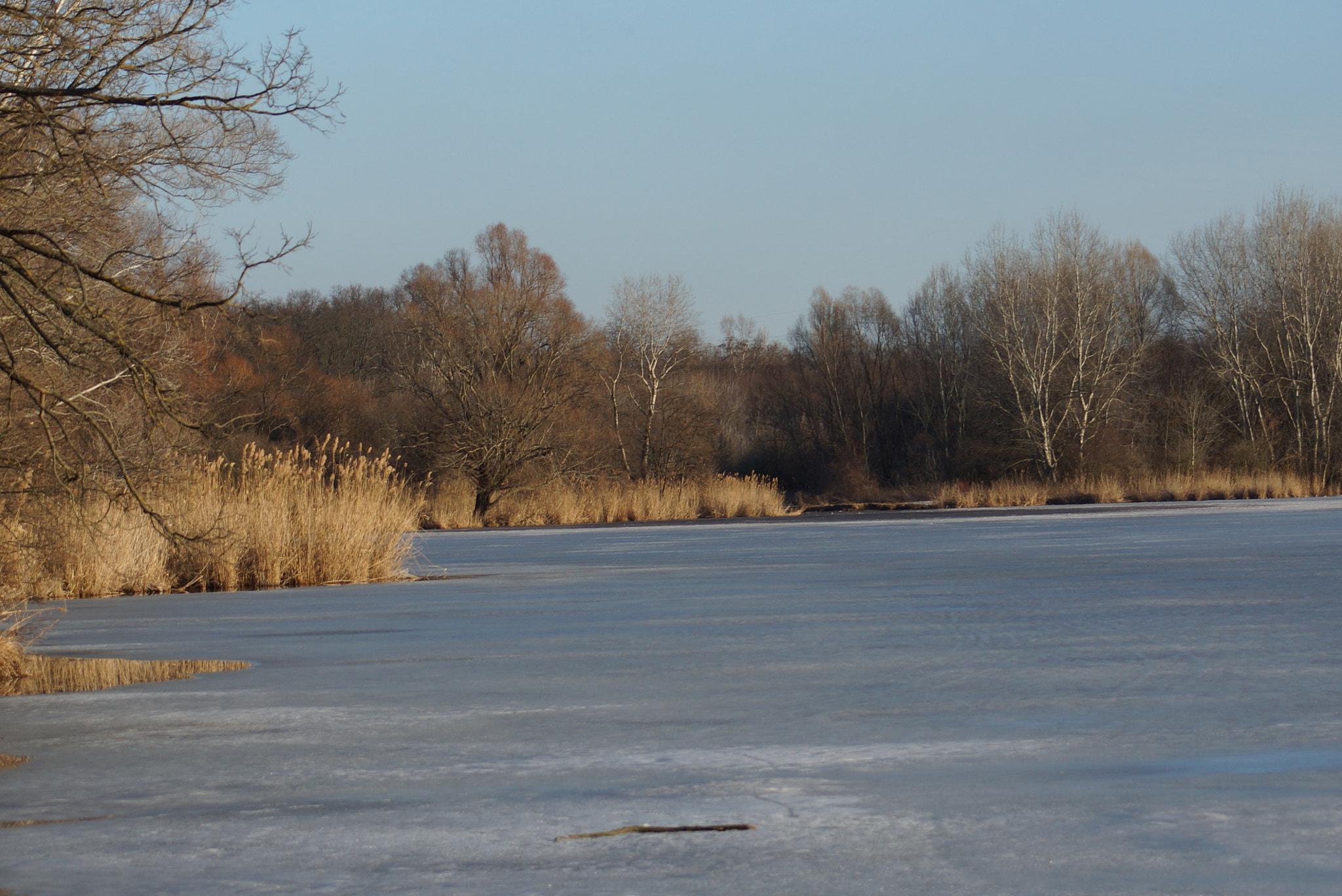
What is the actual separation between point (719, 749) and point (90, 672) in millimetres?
4070

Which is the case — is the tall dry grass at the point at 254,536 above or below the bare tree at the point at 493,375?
below

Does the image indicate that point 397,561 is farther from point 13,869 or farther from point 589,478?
point 589,478

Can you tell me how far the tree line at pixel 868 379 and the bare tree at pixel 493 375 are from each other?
64 millimetres

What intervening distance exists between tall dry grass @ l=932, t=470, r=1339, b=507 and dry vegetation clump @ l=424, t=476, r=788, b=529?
6.32 m

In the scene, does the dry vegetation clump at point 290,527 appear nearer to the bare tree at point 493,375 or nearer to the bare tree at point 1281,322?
the bare tree at point 493,375

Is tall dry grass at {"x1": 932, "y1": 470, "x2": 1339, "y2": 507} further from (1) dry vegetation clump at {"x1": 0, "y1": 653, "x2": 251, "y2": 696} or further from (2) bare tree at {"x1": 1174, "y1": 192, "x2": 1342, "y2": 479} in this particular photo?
(1) dry vegetation clump at {"x1": 0, "y1": 653, "x2": 251, "y2": 696}

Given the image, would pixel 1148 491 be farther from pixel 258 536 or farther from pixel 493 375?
pixel 258 536

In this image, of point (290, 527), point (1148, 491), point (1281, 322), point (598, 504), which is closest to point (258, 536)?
point (290, 527)

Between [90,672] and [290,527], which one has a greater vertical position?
[290,527]

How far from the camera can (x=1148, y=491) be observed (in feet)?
111

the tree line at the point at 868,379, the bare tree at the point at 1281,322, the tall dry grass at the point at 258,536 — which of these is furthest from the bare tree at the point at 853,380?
the tall dry grass at the point at 258,536

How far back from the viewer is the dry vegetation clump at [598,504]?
96.2 feet

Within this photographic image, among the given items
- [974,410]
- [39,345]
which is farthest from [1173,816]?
[974,410]

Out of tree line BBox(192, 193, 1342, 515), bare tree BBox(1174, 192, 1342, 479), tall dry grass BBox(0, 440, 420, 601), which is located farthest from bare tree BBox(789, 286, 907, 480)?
tall dry grass BBox(0, 440, 420, 601)
